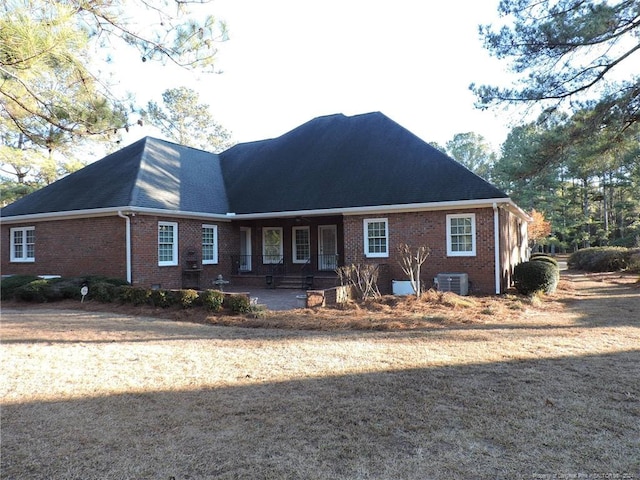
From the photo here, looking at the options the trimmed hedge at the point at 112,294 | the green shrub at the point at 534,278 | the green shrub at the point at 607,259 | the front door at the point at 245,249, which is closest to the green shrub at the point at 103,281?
the trimmed hedge at the point at 112,294

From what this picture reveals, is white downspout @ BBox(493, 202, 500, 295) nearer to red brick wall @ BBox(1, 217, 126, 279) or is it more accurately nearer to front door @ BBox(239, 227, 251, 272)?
front door @ BBox(239, 227, 251, 272)

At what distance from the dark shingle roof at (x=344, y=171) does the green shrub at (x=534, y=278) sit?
2.50m

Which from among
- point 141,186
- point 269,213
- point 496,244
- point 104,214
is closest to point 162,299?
point 104,214

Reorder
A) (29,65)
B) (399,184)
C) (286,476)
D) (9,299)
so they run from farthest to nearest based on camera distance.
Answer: (399,184)
(9,299)
(29,65)
(286,476)

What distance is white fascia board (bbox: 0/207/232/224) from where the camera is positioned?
14641 millimetres

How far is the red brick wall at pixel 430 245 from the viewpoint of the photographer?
14.1 meters

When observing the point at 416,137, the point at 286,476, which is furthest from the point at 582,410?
the point at 416,137

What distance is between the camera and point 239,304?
1031cm

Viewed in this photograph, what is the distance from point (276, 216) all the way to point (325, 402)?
13.4 m

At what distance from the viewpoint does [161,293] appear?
37.3ft

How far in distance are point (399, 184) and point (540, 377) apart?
11.1 meters

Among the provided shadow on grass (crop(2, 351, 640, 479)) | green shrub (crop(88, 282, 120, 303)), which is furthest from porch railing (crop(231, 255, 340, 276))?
shadow on grass (crop(2, 351, 640, 479))

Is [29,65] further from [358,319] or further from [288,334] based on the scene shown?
[358,319]

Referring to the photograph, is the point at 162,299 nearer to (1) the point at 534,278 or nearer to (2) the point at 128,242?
(2) the point at 128,242
